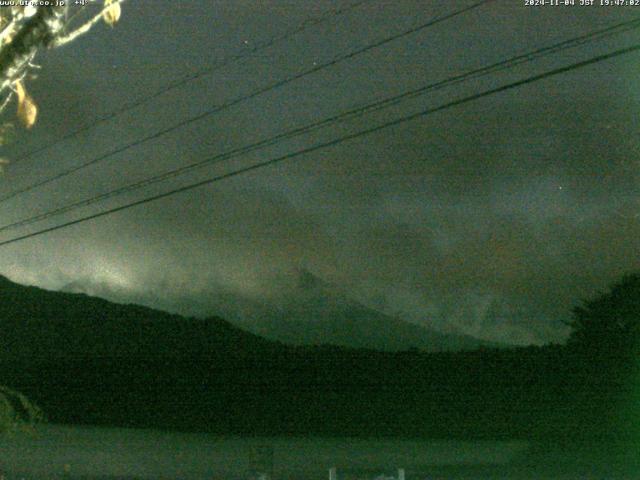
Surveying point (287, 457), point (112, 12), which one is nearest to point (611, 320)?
point (287, 457)

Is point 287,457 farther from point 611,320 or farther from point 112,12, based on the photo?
point 112,12

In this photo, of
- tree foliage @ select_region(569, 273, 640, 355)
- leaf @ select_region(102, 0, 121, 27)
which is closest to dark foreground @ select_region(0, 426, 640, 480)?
tree foliage @ select_region(569, 273, 640, 355)

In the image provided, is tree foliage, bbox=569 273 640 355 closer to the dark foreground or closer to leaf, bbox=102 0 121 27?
the dark foreground

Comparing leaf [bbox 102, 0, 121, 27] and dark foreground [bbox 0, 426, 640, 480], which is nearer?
leaf [bbox 102, 0, 121, 27]

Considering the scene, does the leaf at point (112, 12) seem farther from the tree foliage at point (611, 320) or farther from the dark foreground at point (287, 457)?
the tree foliage at point (611, 320)

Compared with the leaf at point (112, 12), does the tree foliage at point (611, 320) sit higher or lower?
higher

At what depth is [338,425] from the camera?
2358 centimetres

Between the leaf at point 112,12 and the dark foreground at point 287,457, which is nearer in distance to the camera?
the leaf at point 112,12

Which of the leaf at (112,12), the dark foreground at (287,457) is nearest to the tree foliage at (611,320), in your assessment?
the dark foreground at (287,457)

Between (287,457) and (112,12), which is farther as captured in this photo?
(287,457)

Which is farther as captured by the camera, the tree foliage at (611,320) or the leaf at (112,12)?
the tree foliage at (611,320)

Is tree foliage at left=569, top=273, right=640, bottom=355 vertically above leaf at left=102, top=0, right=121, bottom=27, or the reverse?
tree foliage at left=569, top=273, right=640, bottom=355

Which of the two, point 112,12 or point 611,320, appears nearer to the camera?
point 112,12

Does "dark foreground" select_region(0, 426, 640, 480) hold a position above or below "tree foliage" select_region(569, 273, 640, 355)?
below
